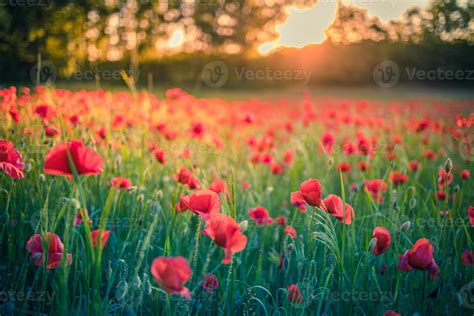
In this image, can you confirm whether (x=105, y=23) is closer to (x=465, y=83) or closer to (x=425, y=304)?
(x=425, y=304)

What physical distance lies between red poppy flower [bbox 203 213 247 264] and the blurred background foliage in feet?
15.1

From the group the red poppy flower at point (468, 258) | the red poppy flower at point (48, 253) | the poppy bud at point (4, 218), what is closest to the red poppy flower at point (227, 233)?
the red poppy flower at point (48, 253)

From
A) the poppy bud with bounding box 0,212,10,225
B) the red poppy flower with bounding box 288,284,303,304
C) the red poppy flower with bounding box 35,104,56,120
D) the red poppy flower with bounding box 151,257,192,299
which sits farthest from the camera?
the red poppy flower with bounding box 35,104,56,120

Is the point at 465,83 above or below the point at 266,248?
above

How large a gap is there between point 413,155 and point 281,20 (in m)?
25.8

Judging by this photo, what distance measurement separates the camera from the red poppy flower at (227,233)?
1026 millimetres

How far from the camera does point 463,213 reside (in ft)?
7.98

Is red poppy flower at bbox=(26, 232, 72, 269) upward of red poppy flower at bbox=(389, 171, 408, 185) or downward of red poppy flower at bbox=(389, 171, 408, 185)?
downward

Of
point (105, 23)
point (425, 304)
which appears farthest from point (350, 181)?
point (105, 23)

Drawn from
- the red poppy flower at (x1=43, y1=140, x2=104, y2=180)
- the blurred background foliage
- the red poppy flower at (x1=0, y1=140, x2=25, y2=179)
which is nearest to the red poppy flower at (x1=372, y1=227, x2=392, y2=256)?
the red poppy flower at (x1=43, y1=140, x2=104, y2=180)

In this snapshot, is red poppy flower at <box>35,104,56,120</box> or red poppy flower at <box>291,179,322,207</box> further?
red poppy flower at <box>35,104,56,120</box>

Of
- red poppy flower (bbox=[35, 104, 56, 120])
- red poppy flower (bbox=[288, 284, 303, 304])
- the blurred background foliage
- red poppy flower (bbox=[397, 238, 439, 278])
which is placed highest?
the blurred background foliage

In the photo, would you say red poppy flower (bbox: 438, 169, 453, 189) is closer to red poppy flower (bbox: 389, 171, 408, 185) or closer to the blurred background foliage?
red poppy flower (bbox: 389, 171, 408, 185)

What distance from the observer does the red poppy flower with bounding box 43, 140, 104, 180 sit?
1.01m
